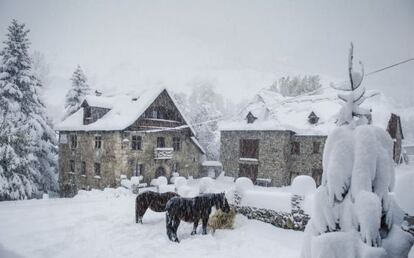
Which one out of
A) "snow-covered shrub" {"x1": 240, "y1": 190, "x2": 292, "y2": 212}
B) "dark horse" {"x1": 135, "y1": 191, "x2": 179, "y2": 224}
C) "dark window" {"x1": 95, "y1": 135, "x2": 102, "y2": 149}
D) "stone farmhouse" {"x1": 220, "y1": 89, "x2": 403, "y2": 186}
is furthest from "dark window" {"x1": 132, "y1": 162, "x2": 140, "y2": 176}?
"snow-covered shrub" {"x1": 240, "y1": 190, "x2": 292, "y2": 212}

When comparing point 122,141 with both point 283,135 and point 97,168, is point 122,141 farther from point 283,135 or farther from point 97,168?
point 283,135

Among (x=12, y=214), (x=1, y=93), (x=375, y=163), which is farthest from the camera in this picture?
(x=1, y=93)

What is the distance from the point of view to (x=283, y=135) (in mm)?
25250

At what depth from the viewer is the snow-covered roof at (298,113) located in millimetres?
24469

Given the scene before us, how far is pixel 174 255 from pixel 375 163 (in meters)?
5.87

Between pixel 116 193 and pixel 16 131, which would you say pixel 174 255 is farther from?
pixel 16 131

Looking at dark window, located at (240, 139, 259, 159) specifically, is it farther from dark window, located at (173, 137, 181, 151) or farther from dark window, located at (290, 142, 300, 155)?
dark window, located at (173, 137, 181, 151)

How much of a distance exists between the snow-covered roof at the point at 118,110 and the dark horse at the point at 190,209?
1540 centimetres

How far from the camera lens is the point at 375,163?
3.62 metres

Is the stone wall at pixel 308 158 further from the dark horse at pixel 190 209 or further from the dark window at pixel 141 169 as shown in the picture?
the dark horse at pixel 190 209

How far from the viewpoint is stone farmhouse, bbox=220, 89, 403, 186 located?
24.9m

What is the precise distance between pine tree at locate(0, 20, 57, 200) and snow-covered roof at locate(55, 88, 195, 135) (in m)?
2.64

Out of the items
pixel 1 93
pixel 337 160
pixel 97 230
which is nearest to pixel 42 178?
pixel 1 93

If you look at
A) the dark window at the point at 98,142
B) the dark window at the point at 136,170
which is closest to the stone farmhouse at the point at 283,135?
the dark window at the point at 136,170
